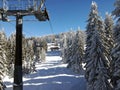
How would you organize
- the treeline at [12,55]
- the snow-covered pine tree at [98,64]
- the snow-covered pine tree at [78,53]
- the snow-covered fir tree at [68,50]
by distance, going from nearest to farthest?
1. the snow-covered pine tree at [98,64]
2. the treeline at [12,55]
3. the snow-covered pine tree at [78,53]
4. the snow-covered fir tree at [68,50]

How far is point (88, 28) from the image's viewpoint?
44.8 meters

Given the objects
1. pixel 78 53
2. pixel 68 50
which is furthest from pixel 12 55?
pixel 68 50

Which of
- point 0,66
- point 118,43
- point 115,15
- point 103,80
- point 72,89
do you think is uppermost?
point 115,15

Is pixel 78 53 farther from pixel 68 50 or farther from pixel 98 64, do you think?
pixel 98 64

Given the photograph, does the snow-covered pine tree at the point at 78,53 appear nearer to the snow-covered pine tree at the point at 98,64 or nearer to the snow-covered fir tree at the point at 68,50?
the snow-covered fir tree at the point at 68,50

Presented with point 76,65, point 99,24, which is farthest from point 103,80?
point 76,65

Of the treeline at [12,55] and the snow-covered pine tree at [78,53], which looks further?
the snow-covered pine tree at [78,53]

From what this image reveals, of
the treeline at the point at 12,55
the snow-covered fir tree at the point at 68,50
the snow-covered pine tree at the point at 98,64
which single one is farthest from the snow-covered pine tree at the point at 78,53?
the snow-covered pine tree at the point at 98,64

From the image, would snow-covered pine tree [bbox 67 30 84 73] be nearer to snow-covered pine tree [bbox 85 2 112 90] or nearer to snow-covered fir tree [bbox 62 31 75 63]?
snow-covered fir tree [bbox 62 31 75 63]

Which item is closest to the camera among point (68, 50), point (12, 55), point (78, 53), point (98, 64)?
point (98, 64)

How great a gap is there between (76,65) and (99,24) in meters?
32.8

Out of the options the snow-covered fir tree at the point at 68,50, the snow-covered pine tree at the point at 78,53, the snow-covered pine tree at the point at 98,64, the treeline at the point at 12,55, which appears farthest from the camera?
the snow-covered fir tree at the point at 68,50

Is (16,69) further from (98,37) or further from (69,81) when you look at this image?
(69,81)

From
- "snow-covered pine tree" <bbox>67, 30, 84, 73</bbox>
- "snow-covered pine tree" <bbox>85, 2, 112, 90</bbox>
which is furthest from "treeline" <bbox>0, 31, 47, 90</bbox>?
"snow-covered pine tree" <bbox>67, 30, 84, 73</bbox>
